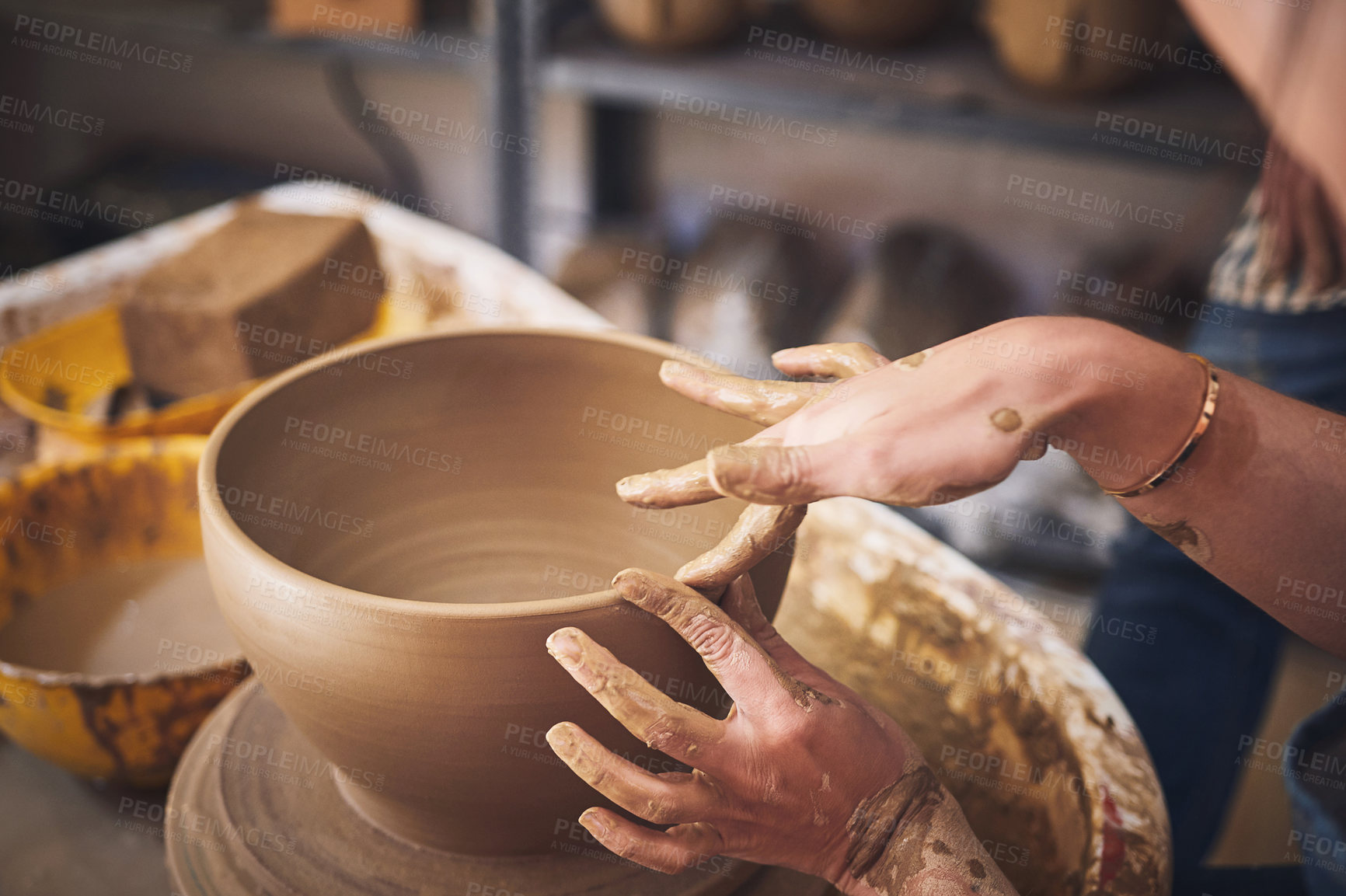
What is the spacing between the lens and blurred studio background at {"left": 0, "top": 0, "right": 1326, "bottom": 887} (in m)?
1.62

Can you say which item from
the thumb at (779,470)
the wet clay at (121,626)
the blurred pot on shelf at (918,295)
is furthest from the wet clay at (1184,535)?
the blurred pot on shelf at (918,295)

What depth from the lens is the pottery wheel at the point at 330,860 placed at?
642 millimetres

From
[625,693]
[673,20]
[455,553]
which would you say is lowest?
[455,553]

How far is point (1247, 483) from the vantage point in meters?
0.61

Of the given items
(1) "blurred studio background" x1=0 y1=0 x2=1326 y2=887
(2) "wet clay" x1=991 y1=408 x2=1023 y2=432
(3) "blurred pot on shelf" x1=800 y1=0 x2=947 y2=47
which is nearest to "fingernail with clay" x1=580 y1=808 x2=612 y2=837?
(2) "wet clay" x1=991 y1=408 x2=1023 y2=432

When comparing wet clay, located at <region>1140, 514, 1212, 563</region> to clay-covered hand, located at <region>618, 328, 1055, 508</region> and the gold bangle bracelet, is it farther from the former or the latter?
clay-covered hand, located at <region>618, 328, 1055, 508</region>

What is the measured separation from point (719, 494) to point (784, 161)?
2.15 meters

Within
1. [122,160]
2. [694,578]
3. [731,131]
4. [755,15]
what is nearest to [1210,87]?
[755,15]

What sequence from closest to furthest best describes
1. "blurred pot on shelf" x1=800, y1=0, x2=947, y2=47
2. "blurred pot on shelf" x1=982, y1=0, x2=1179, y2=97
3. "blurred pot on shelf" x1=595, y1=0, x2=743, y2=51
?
"blurred pot on shelf" x1=982, y1=0, x2=1179, y2=97 → "blurred pot on shelf" x1=800, y1=0, x2=947, y2=47 → "blurred pot on shelf" x1=595, y1=0, x2=743, y2=51

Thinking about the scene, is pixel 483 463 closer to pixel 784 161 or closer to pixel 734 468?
pixel 734 468

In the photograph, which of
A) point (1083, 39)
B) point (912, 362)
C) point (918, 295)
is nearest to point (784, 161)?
point (918, 295)

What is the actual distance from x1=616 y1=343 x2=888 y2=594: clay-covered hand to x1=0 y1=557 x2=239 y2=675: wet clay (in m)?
0.51

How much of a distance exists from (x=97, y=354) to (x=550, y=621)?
1155 millimetres

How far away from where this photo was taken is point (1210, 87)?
5.41ft
